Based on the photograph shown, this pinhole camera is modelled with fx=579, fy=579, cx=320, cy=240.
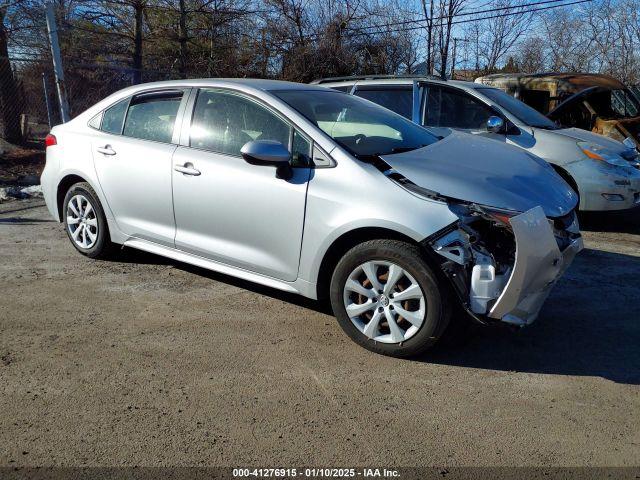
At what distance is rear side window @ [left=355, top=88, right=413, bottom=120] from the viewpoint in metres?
7.59

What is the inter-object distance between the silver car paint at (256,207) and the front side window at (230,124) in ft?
0.24

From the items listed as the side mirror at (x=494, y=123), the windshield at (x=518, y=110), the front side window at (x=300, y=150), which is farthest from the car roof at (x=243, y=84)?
the windshield at (x=518, y=110)

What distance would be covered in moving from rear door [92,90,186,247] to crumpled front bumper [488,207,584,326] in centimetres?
262

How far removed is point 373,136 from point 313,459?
8.38 ft

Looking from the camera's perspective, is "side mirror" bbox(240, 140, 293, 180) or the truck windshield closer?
"side mirror" bbox(240, 140, 293, 180)

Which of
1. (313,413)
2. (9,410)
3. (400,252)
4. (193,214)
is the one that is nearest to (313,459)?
(313,413)

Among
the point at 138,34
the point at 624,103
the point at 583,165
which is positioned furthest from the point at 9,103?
the point at 624,103

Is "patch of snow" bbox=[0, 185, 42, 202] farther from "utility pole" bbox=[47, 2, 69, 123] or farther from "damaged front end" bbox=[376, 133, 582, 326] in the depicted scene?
"damaged front end" bbox=[376, 133, 582, 326]

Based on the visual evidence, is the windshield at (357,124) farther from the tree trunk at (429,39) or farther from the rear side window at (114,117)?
the tree trunk at (429,39)

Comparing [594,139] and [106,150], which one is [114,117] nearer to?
[106,150]

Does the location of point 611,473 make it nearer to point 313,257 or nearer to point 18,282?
point 313,257

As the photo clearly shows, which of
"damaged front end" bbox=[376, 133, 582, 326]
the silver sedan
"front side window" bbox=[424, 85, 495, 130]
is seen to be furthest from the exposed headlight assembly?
"damaged front end" bbox=[376, 133, 582, 326]

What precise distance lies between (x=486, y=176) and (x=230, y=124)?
1930 mm

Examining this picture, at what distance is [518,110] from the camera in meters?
7.41
